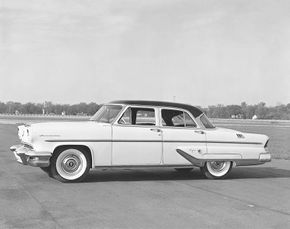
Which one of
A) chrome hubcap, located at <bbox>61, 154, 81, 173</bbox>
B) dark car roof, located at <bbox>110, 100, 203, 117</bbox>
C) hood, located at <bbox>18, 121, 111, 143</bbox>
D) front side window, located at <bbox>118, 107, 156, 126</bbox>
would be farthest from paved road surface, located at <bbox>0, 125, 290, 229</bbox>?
dark car roof, located at <bbox>110, 100, 203, 117</bbox>

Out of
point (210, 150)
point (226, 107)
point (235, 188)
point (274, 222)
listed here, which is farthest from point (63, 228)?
point (226, 107)

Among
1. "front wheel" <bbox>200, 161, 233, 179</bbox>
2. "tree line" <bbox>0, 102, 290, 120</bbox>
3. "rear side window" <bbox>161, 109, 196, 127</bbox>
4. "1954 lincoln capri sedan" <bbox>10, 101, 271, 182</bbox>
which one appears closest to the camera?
"1954 lincoln capri sedan" <bbox>10, 101, 271, 182</bbox>

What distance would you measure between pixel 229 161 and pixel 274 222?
182 inches

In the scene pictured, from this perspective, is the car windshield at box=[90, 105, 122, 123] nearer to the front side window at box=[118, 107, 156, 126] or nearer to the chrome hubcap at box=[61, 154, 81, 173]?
the front side window at box=[118, 107, 156, 126]

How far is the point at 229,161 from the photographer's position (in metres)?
11.2

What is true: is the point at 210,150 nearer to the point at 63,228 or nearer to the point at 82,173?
the point at 82,173

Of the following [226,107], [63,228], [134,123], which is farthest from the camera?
[226,107]

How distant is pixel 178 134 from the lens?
10758mm

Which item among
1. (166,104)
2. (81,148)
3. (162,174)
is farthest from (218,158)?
(81,148)

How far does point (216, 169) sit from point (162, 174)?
1.39 metres

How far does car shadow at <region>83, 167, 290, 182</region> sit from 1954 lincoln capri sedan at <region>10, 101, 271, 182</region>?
0.52m

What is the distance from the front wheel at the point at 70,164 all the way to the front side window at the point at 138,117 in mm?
1145

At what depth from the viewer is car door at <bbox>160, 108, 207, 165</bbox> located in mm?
10602

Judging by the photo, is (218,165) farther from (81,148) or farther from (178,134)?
(81,148)
